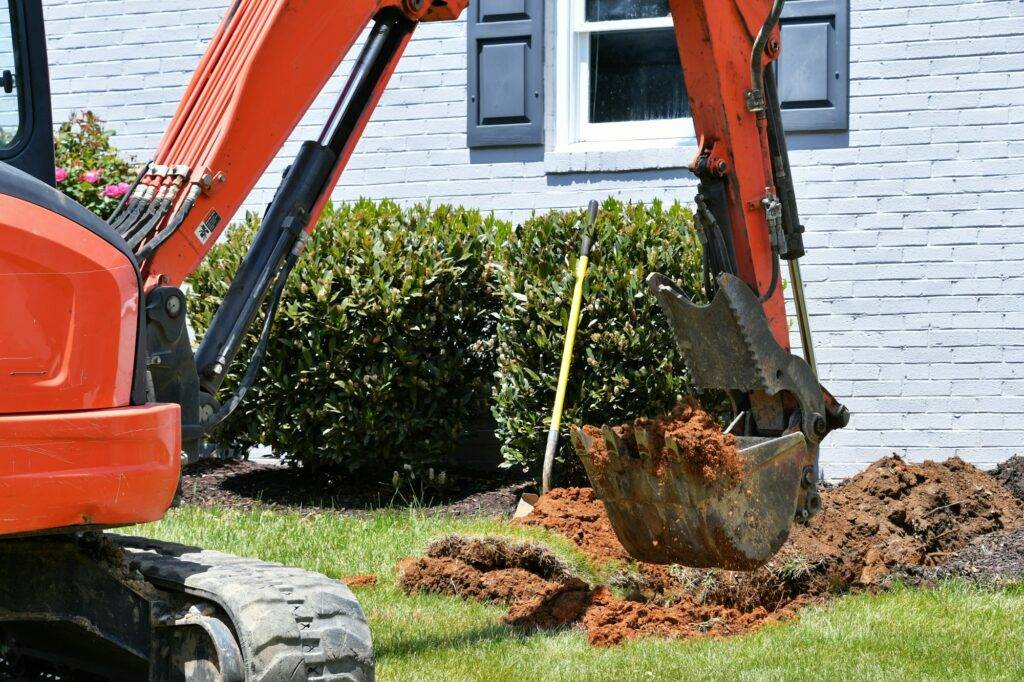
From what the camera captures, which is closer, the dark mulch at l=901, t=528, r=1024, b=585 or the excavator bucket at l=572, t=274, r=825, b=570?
the excavator bucket at l=572, t=274, r=825, b=570

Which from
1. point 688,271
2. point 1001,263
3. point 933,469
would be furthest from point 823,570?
point 1001,263

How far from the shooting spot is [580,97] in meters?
8.53

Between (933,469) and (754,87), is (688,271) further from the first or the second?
(754,87)

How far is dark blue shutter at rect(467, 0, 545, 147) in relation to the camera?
8.39 meters

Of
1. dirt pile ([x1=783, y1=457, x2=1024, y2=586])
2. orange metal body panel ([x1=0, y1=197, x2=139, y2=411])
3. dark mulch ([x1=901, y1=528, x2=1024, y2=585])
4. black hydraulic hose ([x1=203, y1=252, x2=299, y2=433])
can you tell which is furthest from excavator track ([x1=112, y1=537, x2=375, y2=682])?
dark mulch ([x1=901, y1=528, x2=1024, y2=585])

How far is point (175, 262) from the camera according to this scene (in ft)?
12.1

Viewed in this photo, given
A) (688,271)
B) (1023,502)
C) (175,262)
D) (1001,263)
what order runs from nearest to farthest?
(175,262) < (1023,502) < (688,271) < (1001,263)

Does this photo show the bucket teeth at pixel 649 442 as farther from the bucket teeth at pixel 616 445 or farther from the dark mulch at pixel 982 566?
the dark mulch at pixel 982 566

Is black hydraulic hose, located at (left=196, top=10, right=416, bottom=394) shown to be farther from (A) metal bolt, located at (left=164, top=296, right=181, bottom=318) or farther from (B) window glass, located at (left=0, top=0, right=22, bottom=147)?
(B) window glass, located at (left=0, top=0, right=22, bottom=147)

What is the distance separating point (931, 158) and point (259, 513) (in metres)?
4.50

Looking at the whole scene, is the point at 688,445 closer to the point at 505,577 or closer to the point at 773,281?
the point at 773,281

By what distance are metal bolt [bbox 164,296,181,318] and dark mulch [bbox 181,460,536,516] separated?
394 centimetres

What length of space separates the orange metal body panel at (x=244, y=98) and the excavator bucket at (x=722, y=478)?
1455 millimetres

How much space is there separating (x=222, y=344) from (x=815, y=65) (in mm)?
5037
